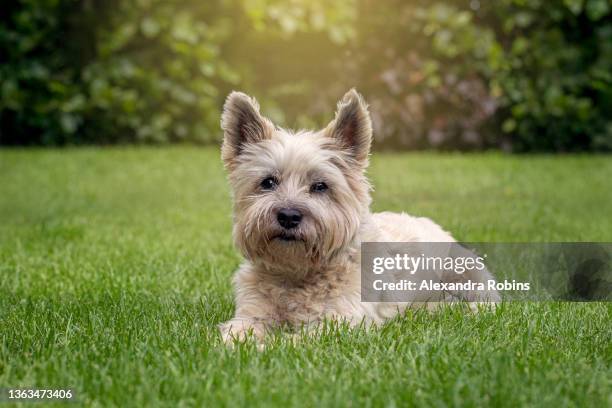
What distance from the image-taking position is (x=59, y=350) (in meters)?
3.35

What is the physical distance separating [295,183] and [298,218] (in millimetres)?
212

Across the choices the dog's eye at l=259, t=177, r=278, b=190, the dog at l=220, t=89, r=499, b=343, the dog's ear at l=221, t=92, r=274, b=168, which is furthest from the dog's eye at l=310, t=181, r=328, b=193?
the dog's ear at l=221, t=92, r=274, b=168

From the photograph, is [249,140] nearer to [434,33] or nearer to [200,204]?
[200,204]

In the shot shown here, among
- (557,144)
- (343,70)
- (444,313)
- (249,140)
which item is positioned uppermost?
(343,70)

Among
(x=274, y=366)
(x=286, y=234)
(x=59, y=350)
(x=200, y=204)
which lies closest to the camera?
(x=274, y=366)

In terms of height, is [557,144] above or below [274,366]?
above

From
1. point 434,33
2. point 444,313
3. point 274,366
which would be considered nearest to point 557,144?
point 434,33

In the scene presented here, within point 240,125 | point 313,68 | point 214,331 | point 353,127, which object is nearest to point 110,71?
point 313,68

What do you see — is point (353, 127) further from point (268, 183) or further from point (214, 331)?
point (214, 331)

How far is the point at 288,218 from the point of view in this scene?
12.3ft

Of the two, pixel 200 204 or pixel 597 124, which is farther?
pixel 597 124

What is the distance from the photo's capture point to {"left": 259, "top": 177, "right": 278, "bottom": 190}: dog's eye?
3943 mm

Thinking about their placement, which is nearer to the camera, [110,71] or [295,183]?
[295,183]

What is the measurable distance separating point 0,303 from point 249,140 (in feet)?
5.09
